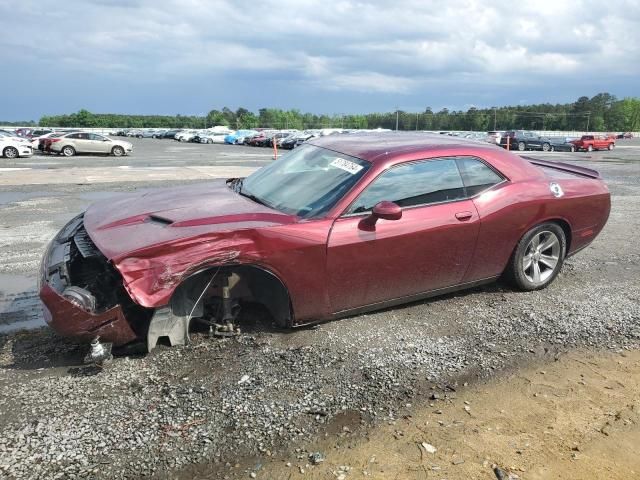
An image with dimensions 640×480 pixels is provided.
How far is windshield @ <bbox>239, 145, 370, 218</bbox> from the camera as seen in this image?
156 inches

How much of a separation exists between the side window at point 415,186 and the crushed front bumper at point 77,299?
5.87 feet

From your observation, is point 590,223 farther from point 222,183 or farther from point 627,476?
point 222,183

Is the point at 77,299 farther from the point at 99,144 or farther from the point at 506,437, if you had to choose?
the point at 99,144

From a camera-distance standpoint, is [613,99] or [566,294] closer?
[566,294]

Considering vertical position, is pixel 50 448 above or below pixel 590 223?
below

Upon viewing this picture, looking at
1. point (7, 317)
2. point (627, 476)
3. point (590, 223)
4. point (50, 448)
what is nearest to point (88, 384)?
point (50, 448)

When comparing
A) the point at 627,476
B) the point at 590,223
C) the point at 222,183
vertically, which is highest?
the point at 222,183

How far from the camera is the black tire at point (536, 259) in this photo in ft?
15.8

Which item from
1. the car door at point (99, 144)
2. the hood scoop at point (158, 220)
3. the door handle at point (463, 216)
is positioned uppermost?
the hood scoop at point (158, 220)

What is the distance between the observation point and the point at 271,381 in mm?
3324

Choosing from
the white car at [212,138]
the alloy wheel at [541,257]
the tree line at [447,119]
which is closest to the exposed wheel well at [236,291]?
the alloy wheel at [541,257]

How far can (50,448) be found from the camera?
2.66m

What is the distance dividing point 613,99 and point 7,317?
5003 inches

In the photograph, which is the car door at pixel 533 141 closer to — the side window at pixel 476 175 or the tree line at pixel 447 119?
the side window at pixel 476 175
